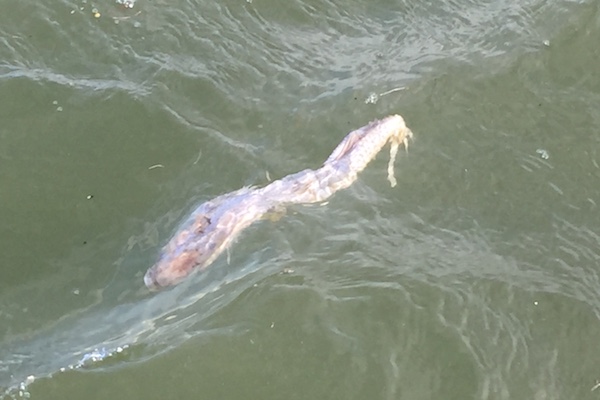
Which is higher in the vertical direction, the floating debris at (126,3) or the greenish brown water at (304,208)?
the floating debris at (126,3)

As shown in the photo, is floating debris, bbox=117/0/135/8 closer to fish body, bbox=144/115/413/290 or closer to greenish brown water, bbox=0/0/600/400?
greenish brown water, bbox=0/0/600/400

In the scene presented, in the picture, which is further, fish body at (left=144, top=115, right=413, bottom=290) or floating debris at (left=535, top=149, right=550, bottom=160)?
floating debris at (left=535, top=149, right=550, bottom=160)

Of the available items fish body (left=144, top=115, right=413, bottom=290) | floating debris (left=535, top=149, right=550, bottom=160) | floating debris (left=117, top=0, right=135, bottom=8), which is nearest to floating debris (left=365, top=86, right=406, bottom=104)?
fish body (left=144, top=115, right=413, bottom=290)

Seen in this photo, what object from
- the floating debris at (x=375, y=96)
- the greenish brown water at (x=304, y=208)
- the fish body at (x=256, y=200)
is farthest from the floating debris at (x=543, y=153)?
the floating debris at (x=375, y=96)

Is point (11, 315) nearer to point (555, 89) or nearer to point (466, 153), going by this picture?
point (466, 153)

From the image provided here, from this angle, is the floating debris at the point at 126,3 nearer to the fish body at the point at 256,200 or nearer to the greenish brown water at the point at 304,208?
the greenish brown water at the point at 304,208

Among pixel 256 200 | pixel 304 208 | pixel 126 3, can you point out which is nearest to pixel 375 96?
pixel 304 208

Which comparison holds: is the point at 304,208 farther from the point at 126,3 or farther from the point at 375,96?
the point at 126,3
